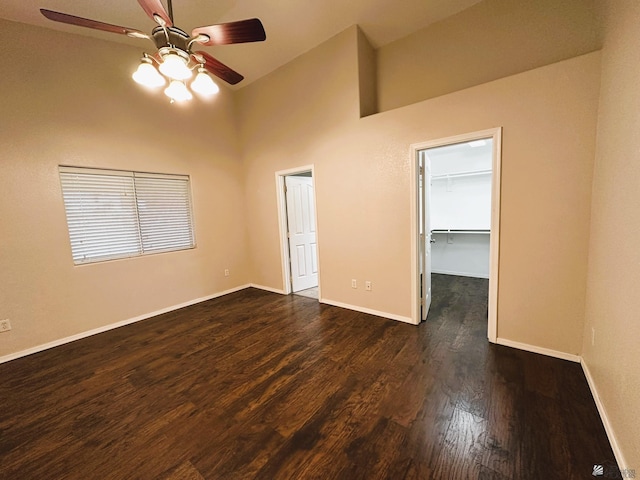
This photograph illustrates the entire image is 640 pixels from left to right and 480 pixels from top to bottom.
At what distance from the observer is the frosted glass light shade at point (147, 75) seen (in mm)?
1760

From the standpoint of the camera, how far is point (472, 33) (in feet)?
8.92

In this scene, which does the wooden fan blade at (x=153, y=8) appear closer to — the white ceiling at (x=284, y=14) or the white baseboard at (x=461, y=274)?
the white ceiling at (x=284, y=14)

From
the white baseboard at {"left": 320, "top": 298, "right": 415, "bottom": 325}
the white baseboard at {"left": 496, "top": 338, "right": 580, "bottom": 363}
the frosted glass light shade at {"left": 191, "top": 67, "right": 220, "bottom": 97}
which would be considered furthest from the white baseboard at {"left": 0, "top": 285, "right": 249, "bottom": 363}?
the white baseboard at {"left": 496, "top": 338, "right": 580, "bottom": 363}

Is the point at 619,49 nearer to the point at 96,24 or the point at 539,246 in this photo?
the point at 539,246

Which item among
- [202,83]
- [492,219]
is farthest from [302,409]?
[202,83]

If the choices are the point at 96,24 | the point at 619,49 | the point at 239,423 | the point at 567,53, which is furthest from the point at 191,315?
the point at 567,53

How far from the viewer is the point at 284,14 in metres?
2.85

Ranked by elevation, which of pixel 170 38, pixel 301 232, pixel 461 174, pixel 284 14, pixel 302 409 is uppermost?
pixel 284 14

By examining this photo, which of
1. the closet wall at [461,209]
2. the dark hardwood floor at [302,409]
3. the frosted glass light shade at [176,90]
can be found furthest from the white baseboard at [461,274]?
the frosted glass light shade at [176,90]

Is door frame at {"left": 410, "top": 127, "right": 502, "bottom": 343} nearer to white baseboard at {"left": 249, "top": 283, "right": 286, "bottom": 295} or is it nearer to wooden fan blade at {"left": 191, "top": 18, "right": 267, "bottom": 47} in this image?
wooden fan blade at {"left": 191, "top": 18, "right": 267, "bottom": 47}

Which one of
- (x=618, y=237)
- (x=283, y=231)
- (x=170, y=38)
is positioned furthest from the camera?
(x=283, y=231)

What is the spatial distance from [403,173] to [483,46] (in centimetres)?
154

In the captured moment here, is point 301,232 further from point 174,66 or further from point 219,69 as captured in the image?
point 174,66

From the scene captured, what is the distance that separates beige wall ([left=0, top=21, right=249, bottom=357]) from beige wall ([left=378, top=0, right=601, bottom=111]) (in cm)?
310
